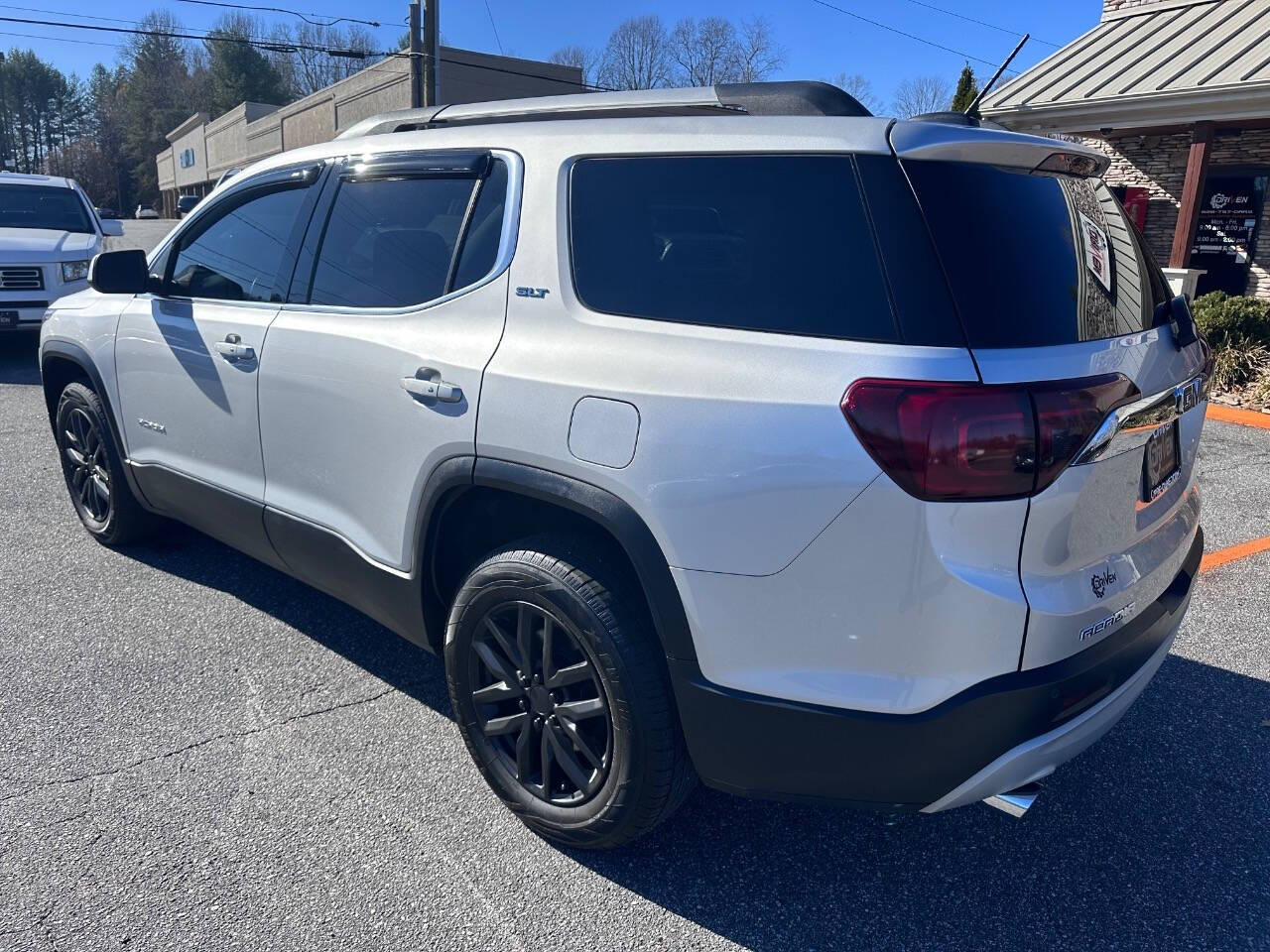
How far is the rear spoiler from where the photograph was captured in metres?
2.00

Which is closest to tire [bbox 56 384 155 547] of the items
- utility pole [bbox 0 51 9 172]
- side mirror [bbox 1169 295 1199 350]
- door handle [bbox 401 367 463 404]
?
door handle [bbox 401 367 463 404]

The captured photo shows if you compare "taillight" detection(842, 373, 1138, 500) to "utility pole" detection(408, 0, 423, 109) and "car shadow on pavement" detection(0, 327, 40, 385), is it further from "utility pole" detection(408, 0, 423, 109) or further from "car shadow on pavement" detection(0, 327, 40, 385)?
"utility pole" detection(408, 0, 423, 109)

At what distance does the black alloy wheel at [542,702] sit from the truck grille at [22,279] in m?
9.63

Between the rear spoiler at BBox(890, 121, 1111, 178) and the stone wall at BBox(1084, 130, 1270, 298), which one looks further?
the stone wall at BBox(1084, 130, 1270, 298)

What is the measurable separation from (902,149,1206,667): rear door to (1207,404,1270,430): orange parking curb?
6536 millimetres

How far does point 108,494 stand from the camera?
14.6 feet

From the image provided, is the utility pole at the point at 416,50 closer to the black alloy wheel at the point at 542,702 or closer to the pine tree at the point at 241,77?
the black alloy wheel at the point at 542,702

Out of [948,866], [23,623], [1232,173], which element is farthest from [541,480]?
[1232,173]

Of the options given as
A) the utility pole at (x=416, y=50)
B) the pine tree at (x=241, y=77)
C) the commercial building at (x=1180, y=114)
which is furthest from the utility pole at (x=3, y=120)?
the commercial building at (x=1180, y=114)

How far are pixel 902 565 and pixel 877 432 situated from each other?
27cm

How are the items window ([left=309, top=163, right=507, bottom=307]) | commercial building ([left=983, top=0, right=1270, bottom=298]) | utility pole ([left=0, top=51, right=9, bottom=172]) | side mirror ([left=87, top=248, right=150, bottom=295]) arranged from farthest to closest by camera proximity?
utility pole ([left=0, top=51, right=9, bottom=172]) < commercial building ([left=983, top=0, right=1270, bottom=298]) < side mirror ([left=87, top=248, right=150, bottom=295]) < window ([left=309, top=163, right=507, bottom=307])

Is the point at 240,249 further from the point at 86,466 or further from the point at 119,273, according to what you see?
the point at 86,466

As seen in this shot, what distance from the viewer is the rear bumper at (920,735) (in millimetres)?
1938

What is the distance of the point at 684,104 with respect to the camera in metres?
2.54
